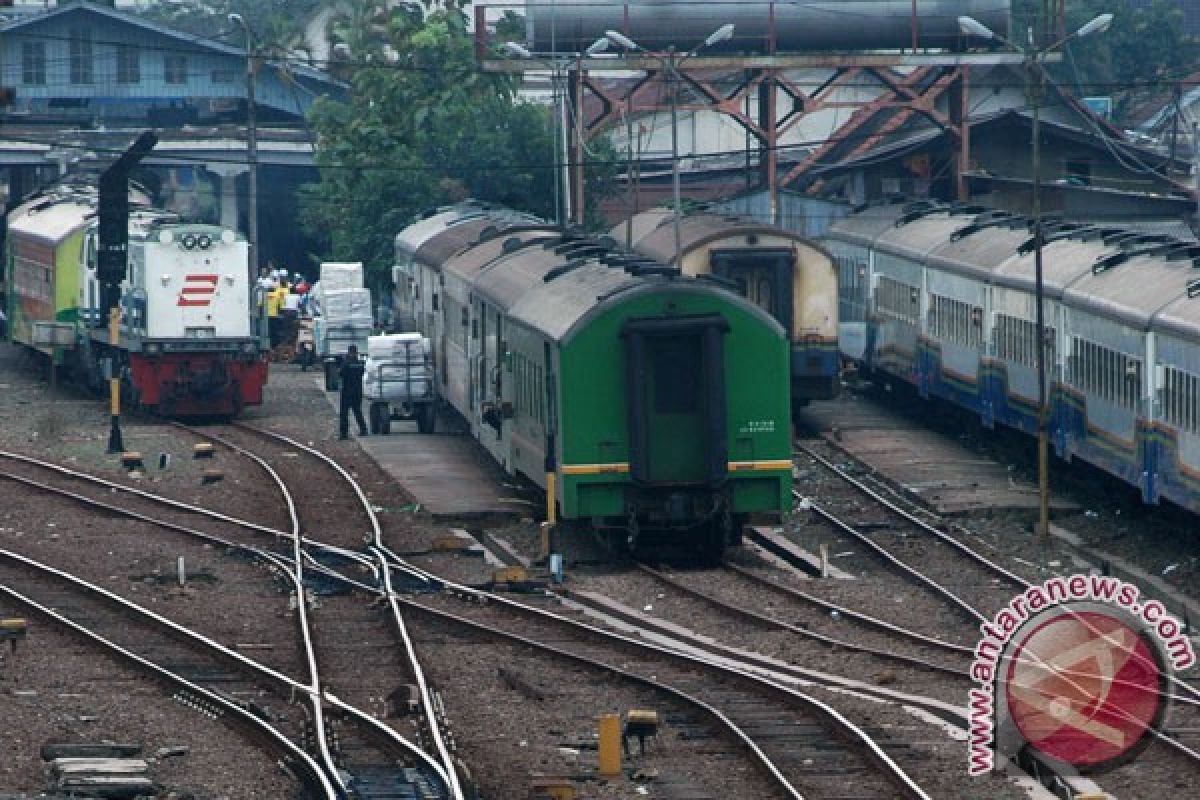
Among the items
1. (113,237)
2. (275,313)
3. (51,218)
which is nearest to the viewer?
(113,237)

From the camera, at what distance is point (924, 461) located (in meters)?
35.3

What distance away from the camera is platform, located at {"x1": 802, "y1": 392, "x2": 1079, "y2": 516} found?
101 feet

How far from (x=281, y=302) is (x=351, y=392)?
15103 millimetres

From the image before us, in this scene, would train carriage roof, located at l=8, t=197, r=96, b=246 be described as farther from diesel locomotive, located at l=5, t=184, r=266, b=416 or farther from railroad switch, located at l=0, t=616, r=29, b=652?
railroad switch, located at l=0, t=616, r=29, b=652

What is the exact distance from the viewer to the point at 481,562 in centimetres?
2661

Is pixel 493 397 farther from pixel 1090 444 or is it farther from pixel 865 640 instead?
pixel 865 640

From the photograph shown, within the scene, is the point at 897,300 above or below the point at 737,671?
above

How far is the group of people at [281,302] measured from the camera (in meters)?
51.8

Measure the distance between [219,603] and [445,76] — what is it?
1595 inches

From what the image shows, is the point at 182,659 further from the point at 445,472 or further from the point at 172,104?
the point at 172,104

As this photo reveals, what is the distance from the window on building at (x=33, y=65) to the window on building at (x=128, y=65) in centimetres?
251

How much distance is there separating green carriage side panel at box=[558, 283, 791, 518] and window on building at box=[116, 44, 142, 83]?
5419 centimetres

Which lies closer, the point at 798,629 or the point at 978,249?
the point at 798,629

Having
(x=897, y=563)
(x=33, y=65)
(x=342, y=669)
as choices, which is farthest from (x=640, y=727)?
(x=33, y=65)
